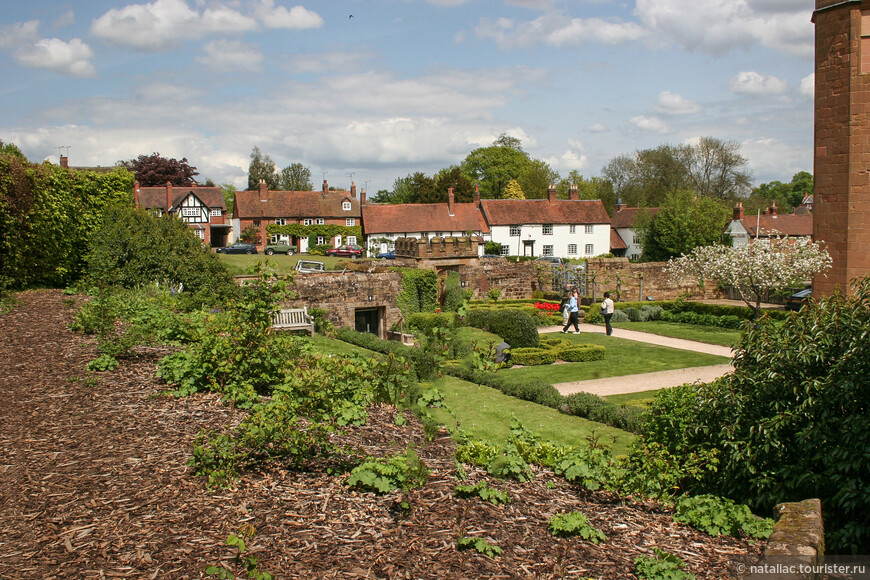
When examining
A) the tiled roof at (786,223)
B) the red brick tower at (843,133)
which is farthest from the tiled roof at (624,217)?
the red brick tower at (843,133)

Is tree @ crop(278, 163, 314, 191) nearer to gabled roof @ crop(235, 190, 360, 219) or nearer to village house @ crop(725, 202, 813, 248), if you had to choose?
gabled roof @ crop(235, 190, 360, 219)

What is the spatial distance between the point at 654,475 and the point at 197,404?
15.8ft

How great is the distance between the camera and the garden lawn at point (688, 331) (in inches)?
1003

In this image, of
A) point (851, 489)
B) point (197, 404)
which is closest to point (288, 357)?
point (197, 404)

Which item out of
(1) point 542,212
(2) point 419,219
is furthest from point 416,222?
(1) point 542,212

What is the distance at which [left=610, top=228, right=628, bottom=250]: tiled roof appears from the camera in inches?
2803

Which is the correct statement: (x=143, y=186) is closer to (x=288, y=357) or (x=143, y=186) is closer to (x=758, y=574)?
(x=288, y=357)

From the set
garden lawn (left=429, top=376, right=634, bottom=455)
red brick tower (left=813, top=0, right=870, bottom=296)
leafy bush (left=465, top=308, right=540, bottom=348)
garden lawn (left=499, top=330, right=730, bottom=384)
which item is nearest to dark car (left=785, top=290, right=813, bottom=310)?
garden lawn (left=499, top=330, right=730, bottom=384)

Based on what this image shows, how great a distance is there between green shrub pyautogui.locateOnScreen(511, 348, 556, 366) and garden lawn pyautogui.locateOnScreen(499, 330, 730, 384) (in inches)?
13.6

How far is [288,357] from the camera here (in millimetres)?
7969

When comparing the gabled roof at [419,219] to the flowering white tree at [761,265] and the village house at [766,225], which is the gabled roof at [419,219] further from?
the flowering white tree at [761,265]

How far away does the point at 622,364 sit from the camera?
20.1 m

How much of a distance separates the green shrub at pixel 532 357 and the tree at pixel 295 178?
266ft

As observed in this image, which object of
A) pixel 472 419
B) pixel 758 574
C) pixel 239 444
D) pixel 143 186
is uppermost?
pixel 143 186
